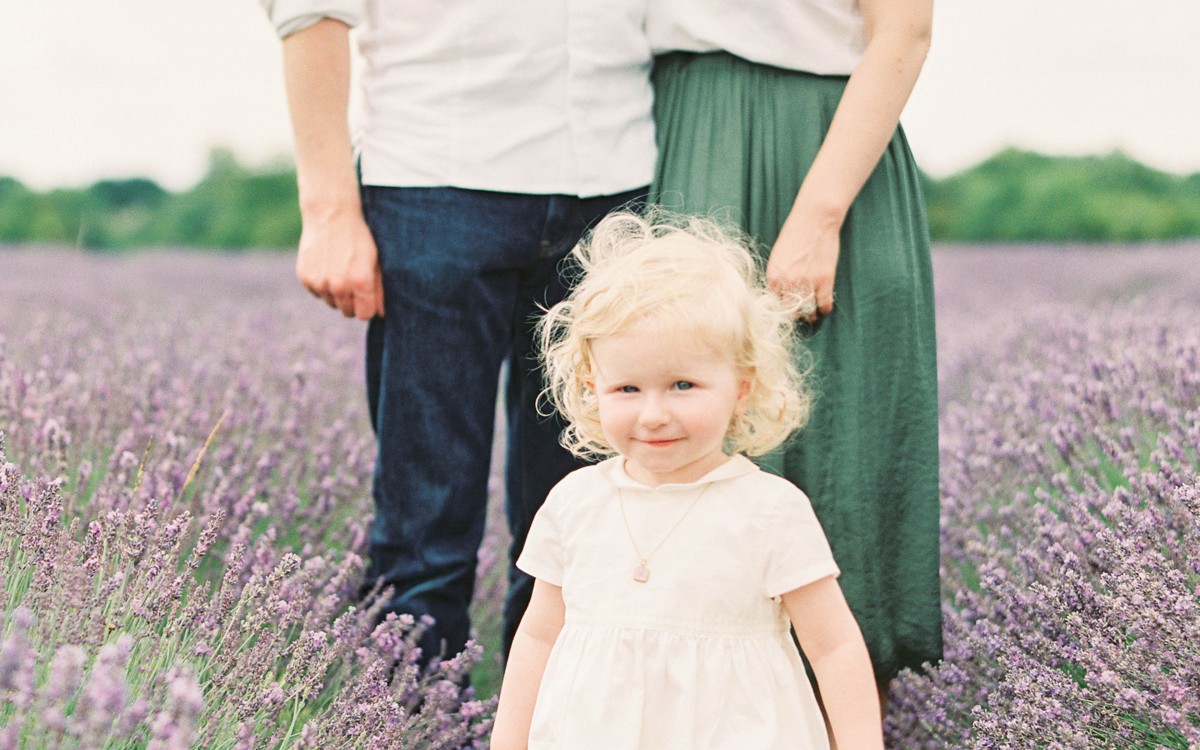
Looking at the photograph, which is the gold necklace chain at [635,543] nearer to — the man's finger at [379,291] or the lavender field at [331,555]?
the lavender field at [331,555]

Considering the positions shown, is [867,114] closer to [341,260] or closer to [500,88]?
[500,88]

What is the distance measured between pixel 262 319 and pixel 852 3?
11.1ft

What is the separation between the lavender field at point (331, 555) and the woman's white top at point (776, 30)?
2.89ft

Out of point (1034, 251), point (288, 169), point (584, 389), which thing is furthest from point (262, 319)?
point (288, 169)

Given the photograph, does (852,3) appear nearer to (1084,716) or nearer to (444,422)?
(444,422)

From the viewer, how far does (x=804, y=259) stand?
1.75 m

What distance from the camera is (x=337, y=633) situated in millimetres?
1686

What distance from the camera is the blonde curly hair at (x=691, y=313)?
142 centimetres

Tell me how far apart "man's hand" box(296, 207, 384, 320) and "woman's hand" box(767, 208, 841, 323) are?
660 millimetres

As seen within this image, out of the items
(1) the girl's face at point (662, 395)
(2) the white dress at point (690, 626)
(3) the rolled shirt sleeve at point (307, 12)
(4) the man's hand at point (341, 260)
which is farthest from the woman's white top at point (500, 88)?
(2) the white dress at point (690, 626)

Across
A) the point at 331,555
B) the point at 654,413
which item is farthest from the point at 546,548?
the point at 331,555

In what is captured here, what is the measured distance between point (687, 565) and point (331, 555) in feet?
3.22

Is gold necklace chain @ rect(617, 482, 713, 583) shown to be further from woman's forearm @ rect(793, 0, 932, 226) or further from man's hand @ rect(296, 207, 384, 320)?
man's hand @ rect(296, 207, 384, 320)

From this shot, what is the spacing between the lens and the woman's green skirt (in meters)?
1.86
